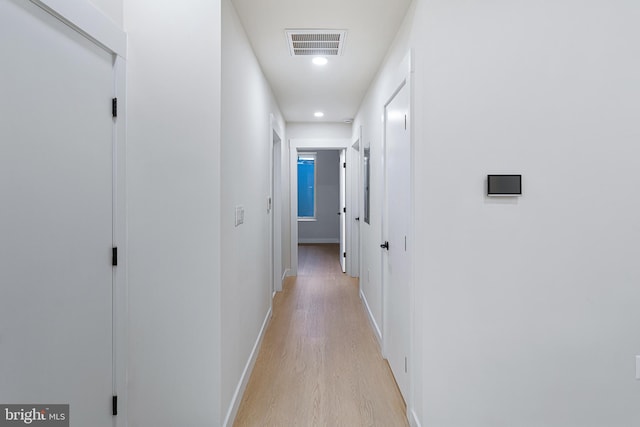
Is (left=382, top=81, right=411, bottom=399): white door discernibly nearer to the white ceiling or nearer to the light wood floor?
the light wood floor

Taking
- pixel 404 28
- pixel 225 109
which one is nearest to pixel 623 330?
pixel 404 28

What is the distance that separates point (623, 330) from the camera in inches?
69.5

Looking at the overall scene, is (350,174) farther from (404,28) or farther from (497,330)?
(497,330)

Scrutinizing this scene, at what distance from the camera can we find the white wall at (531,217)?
5.70 feet

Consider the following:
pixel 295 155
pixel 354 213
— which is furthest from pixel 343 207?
pixel 295 155

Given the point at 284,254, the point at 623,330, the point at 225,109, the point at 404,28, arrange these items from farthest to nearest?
the point at 284,254, the point at 404,28, the point at 225,109, the point at 623,330

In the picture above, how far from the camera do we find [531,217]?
5.83 ft

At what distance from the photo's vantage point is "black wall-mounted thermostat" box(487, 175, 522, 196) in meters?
1.76

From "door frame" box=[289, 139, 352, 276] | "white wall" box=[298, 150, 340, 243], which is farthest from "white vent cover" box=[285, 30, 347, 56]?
"white wall" box=[298, 150, 340, 243]

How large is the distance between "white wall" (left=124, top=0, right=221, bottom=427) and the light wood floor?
525 millimetres

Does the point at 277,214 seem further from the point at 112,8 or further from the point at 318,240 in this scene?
the point at 318,240

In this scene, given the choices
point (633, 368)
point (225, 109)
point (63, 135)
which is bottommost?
point (633, 368)

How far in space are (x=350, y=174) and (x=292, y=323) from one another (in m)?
2.68

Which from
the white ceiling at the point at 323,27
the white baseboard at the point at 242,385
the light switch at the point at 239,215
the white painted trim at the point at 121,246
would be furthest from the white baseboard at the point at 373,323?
the white ceiling at the point at 323,27
